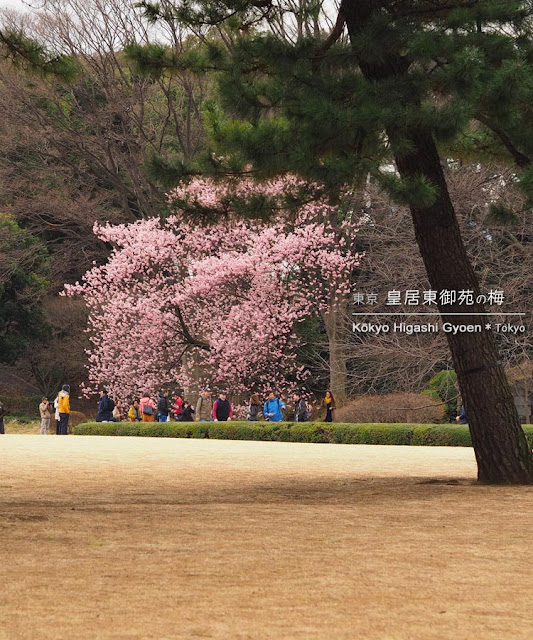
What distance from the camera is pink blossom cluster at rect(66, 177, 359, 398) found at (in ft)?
97.6

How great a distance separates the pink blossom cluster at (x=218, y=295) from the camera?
2975cm

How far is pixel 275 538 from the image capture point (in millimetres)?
7008

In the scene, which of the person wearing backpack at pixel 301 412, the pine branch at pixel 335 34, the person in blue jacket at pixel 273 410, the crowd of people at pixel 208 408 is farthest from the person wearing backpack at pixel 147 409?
the pine branch at pixel 335 34

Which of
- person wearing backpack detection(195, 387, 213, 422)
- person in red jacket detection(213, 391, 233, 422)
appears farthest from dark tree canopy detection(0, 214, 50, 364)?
person in red jacket detection(213, 391, 233, 422)

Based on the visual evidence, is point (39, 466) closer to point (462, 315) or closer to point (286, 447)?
point (462, 315)

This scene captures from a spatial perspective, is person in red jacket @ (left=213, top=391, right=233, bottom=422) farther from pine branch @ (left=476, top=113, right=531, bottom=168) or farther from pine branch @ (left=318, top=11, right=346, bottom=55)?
pine branch @ (left=318, top=11, right=346, bottom=55)

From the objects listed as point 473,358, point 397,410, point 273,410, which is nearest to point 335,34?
point 473,358

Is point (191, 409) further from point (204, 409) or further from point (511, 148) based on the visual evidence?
point (511, 148)

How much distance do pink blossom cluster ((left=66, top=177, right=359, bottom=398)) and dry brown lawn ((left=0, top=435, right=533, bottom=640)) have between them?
692 inches

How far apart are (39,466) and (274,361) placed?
1760cm

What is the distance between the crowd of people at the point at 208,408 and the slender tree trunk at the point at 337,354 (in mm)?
613

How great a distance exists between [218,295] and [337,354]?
4.16 m

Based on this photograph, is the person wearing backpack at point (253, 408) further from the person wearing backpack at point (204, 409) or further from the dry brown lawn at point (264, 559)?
the dry brown lawn at point (264, 559)

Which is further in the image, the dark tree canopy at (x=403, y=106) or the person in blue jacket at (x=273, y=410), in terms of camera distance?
the person in blue jacket at (x=273, y=410)
